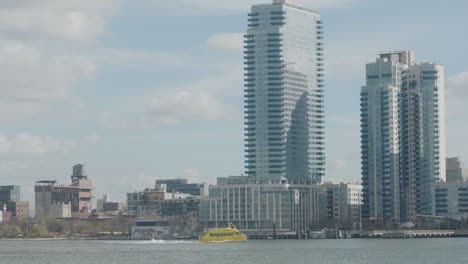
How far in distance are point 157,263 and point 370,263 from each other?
39.4m

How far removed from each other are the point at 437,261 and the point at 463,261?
4.95 metres

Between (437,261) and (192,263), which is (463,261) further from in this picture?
(192,263)

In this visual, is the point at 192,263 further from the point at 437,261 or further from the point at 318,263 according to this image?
the point at 437,261

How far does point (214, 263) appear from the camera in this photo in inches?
7820

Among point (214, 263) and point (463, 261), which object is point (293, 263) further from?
point (463, 261)

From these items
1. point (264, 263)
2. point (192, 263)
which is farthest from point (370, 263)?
point (192, 263)

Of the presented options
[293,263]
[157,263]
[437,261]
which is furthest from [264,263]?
[437,261]

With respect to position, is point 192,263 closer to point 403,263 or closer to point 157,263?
point 157,263

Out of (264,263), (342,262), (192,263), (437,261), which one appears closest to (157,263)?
(192,263)

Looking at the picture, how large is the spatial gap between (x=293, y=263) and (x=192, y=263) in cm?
1862

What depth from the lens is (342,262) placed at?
197m

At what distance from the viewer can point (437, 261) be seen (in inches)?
7835

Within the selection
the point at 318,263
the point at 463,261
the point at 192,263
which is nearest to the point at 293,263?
the point at 318,263

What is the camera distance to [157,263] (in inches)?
7869
